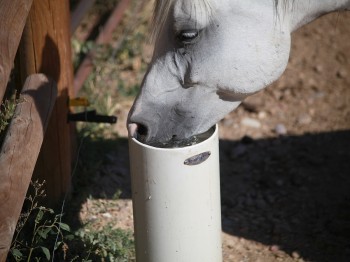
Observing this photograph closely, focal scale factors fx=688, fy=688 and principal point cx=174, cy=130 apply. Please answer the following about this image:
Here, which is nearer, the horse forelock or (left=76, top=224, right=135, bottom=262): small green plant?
the horse forelock

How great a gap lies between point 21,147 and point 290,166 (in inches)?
68.1

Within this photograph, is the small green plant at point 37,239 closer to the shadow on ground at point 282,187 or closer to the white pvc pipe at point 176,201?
the white pvc pipe at point 176,201

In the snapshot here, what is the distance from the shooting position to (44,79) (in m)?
2.70

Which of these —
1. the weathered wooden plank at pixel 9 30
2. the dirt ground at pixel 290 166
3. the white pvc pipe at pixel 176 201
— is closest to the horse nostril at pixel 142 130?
the white pvc pipe at pixel 176 201

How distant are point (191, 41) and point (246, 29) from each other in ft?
0.64

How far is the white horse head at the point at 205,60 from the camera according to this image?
232cm

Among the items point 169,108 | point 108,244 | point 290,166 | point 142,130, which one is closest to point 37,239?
point 108,244

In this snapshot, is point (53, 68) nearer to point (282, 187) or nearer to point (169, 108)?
point (169, 108)

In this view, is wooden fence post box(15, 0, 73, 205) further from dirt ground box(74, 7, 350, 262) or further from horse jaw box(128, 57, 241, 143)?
horse jaw box(128, 57, 241, 143)

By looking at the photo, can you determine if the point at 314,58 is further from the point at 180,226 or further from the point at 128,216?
the point at 180,226

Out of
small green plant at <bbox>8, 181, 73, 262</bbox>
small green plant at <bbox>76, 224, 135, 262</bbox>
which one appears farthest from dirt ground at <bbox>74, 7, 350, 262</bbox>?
small green plant at <bbox>8, 181, 73, 262</bbox>

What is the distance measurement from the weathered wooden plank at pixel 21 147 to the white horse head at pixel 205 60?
0.36 meters

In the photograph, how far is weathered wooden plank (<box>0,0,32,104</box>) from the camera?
216 centimetres

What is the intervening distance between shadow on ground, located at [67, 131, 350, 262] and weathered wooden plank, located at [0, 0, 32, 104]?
1062 mm
